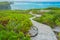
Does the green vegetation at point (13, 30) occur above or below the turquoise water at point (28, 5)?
above

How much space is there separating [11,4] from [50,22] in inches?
284

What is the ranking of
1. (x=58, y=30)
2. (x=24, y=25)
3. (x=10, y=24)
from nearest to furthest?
(x=10, y=24), (x=24, y=25), (x=58, y=30)

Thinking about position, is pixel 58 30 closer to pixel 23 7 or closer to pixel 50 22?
pixel 50 22

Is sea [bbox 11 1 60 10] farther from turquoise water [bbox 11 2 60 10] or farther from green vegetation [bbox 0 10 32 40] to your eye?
green vegetation [bbox 0 10 32 40]

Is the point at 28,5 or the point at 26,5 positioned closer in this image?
the point at 26,5

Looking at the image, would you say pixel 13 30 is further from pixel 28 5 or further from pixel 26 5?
pixel 28 5

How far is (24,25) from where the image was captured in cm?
708

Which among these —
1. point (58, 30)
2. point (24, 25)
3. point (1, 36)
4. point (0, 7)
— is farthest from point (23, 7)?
point (1, 36)

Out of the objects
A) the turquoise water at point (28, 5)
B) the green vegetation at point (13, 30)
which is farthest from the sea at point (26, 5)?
the green vegetation at point (13, 30)

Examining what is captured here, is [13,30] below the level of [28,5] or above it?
above

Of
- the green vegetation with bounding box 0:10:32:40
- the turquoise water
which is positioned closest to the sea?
the turquoise water

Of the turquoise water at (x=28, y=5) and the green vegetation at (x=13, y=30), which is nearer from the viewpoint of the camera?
the green vegetation at (x=13, y=30)

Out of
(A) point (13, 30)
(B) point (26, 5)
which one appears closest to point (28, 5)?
(B) point (26, 5)

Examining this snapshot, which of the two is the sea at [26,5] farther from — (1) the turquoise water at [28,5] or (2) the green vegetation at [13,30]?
(2) the green vegetation at [13,30]
